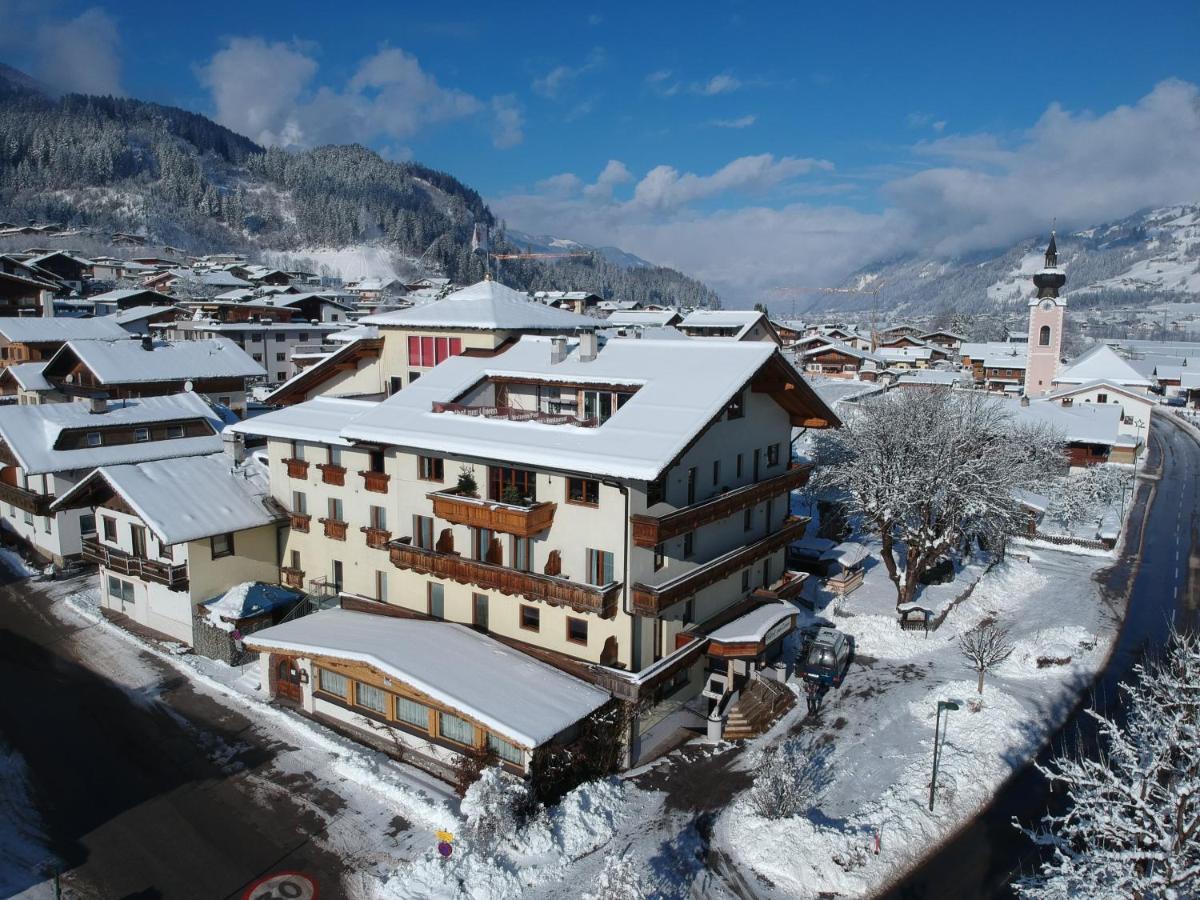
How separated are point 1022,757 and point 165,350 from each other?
60685 millimetres

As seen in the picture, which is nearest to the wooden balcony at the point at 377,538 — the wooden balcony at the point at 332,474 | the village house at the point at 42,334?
the wooden balcony at the point at 332,474

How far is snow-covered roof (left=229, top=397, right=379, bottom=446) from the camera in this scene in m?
33.2

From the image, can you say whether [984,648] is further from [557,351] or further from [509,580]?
[557,351]

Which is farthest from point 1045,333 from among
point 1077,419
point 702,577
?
point 702,577

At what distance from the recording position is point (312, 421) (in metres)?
34.3

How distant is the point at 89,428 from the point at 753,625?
120 feet

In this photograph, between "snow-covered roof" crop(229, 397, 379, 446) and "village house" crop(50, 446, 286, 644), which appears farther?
"snow-covered roof" crop(229, 397, 379, 446)

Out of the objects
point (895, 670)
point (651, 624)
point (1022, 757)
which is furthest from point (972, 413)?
point (651, 624)

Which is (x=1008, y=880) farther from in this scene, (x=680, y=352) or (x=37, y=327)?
(x=37, y=327)

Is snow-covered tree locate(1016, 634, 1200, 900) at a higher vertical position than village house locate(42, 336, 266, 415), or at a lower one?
lower

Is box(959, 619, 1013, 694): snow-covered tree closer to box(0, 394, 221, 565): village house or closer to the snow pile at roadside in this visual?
the snow pile at roadside

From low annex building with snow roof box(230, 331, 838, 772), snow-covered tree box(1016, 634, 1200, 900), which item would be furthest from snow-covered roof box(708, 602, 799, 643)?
snow-covered tree box(1016, 634, 1200, 900)

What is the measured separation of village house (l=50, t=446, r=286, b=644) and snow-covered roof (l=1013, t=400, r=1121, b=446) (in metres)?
59.0

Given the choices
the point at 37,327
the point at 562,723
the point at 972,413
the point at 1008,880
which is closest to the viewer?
the point at 1008,880
